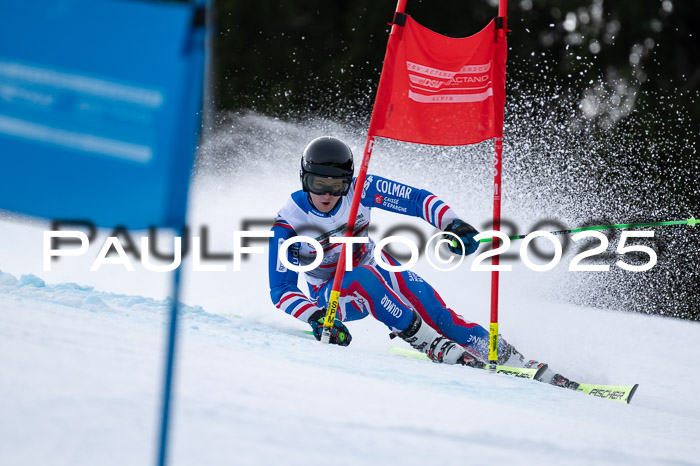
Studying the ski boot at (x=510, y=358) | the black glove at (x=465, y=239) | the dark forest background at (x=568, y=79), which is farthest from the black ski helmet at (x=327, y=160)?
the dark forest background at (x=568, y=79)

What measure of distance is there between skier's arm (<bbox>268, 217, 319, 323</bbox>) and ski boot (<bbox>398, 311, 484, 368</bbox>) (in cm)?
56

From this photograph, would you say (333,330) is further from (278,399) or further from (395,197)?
(278,399)

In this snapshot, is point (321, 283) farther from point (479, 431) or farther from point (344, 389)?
point (479, 431)

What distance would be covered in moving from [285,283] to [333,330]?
0.53m

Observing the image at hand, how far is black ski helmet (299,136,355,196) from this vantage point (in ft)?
16.9

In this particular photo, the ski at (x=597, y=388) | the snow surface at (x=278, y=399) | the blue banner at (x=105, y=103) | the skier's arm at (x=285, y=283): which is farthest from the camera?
the skier's arm at (x=285, y=283)

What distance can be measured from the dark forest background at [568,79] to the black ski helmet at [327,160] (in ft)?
18.2

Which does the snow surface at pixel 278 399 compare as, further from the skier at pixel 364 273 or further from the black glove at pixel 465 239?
the black glove at pixel 465 239

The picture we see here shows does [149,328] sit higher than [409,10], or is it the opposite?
[409,10]

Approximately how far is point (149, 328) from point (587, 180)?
7665mm

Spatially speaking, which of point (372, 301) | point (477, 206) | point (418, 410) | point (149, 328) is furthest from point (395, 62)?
point (477, 206)

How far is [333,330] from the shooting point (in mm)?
4898

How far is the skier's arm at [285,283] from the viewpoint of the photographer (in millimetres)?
5109

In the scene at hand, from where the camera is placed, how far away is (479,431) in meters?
2.99
